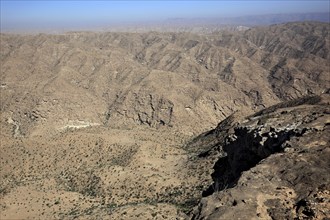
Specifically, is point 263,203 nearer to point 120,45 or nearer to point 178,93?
point 178,93

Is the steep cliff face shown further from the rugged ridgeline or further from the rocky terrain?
the rugged ridgeline

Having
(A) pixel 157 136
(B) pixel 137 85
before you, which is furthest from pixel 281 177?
(B) pixel 137 85

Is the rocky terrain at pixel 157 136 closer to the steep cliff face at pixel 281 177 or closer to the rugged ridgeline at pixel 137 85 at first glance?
the steep cliff face at pixel 281 177

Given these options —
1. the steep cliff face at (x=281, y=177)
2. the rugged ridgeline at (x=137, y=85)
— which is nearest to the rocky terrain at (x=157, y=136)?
the steep cliff face at (x=281, y=177)

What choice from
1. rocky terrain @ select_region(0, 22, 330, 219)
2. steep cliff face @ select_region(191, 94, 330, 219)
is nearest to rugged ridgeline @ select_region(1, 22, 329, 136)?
rocky terrain @ select_region(0, 22, 330, 219)

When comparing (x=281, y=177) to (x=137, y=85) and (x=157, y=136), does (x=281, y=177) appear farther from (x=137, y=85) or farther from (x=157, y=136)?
(x=137, y=85)
